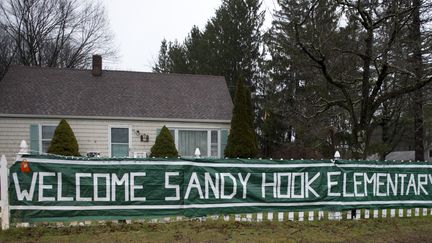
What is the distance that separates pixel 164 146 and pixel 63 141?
383cm

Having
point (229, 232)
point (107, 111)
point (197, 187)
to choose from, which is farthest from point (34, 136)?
point (229, 232)

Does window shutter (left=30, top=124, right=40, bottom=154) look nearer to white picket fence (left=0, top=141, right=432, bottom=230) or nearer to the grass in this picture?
white picket fence (left=0, top=141, right=432, bottom=230)

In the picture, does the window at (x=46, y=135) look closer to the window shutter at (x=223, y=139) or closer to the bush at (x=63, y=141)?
the bush at (x=63, y=141)

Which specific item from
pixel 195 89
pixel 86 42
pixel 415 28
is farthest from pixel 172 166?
pixel 86 42

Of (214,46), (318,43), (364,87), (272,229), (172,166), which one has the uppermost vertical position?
(214,46)

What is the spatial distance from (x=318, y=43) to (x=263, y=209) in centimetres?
659

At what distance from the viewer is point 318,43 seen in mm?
13609

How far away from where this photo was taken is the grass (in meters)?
7.61

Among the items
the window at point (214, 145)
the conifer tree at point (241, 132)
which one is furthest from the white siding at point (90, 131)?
the conifer tree at point (241, 132)

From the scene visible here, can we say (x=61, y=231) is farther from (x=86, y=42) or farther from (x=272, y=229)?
(x=86, y=42)

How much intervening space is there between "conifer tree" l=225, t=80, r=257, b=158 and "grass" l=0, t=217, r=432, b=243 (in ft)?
26.0

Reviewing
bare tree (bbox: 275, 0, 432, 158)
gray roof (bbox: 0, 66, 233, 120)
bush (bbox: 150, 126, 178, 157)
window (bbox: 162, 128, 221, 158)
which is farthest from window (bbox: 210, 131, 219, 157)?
bare tree (bbox: 275, 0, 432, 158)

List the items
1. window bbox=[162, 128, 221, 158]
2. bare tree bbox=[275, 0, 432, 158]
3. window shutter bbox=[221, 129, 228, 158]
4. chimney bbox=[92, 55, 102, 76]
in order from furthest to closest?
chimney bbox=[92, 55, 102, 76], window shutter bbox=[221, 129, 228, 158], window bbox=[162, 128, 221, 158], bare tree bbox=[275, 0, 432, 158]

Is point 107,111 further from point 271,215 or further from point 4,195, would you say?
point 271,215
